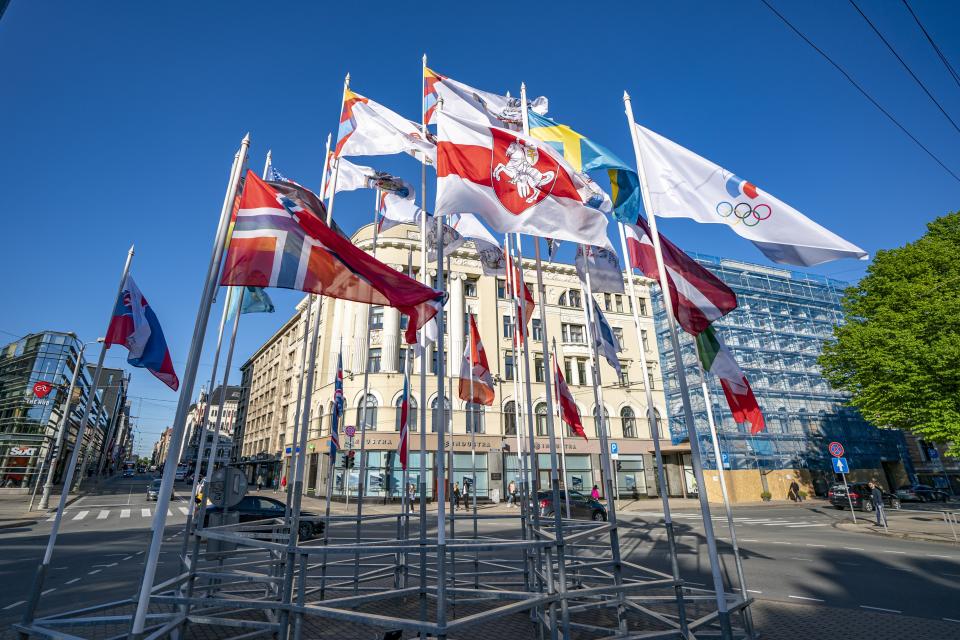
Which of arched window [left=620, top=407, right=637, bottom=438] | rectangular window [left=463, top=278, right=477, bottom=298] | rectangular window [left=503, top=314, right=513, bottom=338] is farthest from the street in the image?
rectangular window [left=463, top=278, right=477, bottom=298]

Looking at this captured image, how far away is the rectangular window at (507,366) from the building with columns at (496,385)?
102mm

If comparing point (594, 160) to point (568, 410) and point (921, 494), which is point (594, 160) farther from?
point (921, 494)

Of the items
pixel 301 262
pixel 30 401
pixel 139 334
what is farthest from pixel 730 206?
pixel 30 401

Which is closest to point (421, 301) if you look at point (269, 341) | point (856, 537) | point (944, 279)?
point (856, 537)

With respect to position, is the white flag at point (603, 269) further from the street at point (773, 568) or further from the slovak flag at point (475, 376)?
the street at point (773, 568)

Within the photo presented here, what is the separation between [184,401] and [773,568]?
46.4ft

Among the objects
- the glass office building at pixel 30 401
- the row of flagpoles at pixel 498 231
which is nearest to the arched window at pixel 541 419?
the row of flagpoles at pixel 498 231

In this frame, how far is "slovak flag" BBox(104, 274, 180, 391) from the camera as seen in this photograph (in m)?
7.32

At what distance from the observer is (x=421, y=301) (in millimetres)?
5824

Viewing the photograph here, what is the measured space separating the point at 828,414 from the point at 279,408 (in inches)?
2282

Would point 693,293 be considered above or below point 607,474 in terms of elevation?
above

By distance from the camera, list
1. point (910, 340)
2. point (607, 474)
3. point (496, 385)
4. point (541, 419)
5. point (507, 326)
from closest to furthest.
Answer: point (607, 474) < point (910, 340) < point (541, 419) < point (496, 385) < point (507, 326)

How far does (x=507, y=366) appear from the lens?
40.5 metres

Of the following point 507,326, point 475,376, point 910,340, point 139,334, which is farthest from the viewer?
point 507,326
